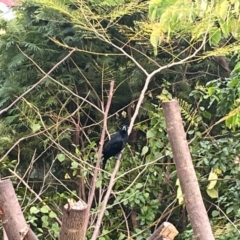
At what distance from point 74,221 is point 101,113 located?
2118mm

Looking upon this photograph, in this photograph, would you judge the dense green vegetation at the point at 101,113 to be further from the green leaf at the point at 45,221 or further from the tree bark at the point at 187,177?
the tree bark at the point at 187,177

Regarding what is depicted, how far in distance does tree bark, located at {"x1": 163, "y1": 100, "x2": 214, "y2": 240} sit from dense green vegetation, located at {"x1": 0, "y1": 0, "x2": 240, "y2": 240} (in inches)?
59.7

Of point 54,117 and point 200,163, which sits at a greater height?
point 54,117

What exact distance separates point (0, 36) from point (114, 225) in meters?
1.25

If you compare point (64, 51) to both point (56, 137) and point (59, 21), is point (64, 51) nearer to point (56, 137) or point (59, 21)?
point (59, 21)

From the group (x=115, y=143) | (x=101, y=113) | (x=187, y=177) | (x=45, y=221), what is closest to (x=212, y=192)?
(x=115, y=143)

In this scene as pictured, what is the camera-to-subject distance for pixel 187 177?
1188 mm

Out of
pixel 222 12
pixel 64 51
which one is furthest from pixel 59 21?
pixel 222 12

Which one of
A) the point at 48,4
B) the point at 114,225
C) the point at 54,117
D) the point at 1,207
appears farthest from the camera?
the point at 114,225

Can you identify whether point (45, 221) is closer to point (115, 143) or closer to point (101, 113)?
point (115, 143)

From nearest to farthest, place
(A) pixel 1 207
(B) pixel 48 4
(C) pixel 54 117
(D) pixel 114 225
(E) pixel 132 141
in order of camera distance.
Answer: (A) pixel 1 207, (B) pixel 48 4, (C) pixel 54 117, (D) pixel 114 225, (E) pixel 132 141

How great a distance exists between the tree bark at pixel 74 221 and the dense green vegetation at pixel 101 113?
1.76 m

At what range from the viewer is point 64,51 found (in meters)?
3.12

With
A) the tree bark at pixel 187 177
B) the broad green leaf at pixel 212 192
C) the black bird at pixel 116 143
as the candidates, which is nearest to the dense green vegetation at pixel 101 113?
the broad green leaf at pixel 212 192
